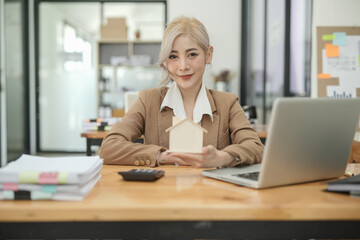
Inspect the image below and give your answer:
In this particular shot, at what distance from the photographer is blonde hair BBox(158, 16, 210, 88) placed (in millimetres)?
1603

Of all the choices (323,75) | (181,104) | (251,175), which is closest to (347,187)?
(251,175)

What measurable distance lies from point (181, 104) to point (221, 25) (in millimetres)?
4769

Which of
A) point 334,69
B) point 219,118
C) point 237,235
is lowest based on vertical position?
point 237,235

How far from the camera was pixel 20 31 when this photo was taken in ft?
20.3

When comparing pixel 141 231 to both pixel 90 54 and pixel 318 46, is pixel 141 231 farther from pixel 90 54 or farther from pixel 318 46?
pixel 90 54

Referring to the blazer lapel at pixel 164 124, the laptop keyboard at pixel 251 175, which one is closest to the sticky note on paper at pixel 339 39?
the blazer lapel at pixel 164 124

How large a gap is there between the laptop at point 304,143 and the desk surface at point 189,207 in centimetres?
7

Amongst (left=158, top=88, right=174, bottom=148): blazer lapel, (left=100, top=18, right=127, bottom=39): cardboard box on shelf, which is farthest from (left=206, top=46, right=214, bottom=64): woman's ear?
(left=100, top=18, right=127, bottom=39): cardboard box on shelf

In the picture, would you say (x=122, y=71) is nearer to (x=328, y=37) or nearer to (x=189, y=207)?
(x=328, y=37)

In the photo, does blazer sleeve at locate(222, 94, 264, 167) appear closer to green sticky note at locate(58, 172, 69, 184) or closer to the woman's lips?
the woman's lips

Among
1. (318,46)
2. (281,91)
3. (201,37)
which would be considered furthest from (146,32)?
(201,37)

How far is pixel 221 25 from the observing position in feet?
20.4

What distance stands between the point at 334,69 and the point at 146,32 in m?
4.16

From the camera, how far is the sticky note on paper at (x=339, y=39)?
3021 mm
